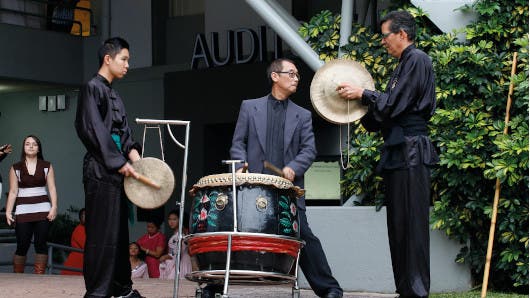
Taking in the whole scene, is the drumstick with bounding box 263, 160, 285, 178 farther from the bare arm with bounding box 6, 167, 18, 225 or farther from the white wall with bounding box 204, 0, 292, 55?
the white wall with bounding box 204, 0, 292, 55

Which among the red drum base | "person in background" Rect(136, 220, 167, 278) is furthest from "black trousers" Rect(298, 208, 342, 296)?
"person in background" Rect(136, 220, 167, 278)

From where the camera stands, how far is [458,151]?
9.46m

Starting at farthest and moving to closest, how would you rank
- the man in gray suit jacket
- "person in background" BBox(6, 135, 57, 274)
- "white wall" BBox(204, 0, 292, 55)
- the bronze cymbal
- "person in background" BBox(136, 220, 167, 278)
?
"white wall" BBox(204, 0, 292, 55)
"person in background" BBox(136, 220, 167, 278)
"person in background" BBox(6, 135, 57, 274)
the man in gray suit jacket
the bronze cymbal

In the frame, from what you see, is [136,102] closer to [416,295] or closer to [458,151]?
[458,151]

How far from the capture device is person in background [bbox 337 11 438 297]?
23.4 ft

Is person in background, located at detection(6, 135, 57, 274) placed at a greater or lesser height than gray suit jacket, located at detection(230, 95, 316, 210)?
lesser

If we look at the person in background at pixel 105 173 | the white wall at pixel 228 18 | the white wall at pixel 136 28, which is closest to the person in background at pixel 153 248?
the white wall at pixel 228 18

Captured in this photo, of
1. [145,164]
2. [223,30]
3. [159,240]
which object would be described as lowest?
[159,240]

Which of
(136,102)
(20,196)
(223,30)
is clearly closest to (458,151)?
(20,196)

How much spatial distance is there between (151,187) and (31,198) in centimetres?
561

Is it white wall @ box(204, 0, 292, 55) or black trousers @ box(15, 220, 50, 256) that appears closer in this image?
black trousers @ box(15, 220, 50, 256)

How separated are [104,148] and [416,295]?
2.24 metres

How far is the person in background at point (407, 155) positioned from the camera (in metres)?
7.12

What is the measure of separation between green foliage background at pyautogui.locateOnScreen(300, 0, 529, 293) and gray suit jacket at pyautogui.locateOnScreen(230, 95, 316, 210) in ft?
5.72
